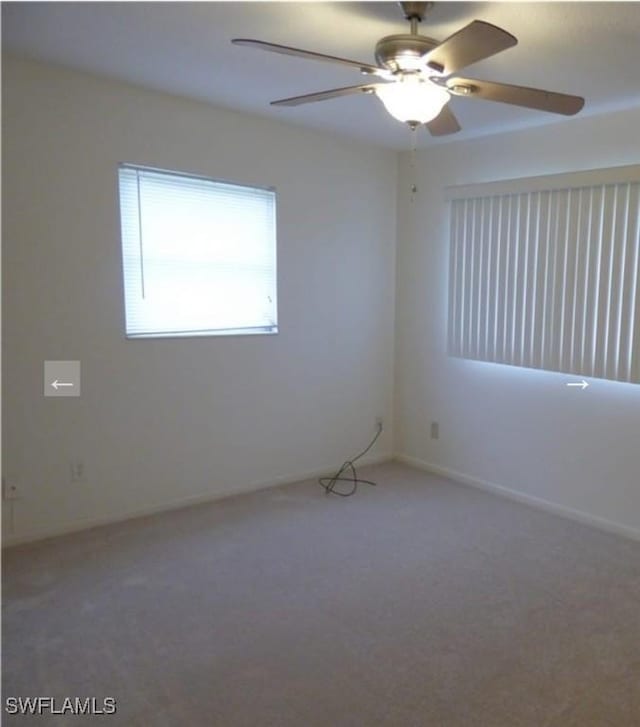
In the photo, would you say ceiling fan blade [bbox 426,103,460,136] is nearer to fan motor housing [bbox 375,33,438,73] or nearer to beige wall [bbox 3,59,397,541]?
fan motor housing [bbox 375,33,438,73]

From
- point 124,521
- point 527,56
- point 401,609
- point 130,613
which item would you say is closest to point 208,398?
point 124,521

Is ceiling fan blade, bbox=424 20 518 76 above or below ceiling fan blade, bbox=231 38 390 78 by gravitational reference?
below

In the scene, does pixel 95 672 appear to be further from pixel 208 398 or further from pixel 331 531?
pixel 208 398

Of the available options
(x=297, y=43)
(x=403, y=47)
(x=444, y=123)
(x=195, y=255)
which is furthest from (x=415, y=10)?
(x=195, y=255)

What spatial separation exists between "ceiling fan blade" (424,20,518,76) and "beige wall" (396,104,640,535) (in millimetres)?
1914

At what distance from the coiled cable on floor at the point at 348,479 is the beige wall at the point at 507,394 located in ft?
1.17

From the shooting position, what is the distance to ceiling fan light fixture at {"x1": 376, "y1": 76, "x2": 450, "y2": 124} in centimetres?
195

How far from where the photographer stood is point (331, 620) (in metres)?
2.45

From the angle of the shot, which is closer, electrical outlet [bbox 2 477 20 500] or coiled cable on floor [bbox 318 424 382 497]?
electrical outlet [bbox 2 477 20 500]

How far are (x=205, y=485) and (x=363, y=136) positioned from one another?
8.68 feet

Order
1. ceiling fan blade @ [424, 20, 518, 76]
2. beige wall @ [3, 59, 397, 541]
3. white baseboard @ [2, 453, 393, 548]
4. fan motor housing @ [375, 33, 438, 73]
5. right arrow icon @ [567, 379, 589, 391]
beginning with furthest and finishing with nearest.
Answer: right arrow icon @ [567, 379, 589, 391], white baseboard @ [2, 453, 393, 548], beige wall @ [3, 59, 397, 541], fan motor housing @ [375, 33, 438, 73], ceiling fan blade @ [424, 20, 518, 76]

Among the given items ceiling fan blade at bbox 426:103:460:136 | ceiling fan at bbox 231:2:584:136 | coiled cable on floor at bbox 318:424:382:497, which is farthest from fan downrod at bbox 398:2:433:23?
coiled cable on floor at bbox 318:424:382:497

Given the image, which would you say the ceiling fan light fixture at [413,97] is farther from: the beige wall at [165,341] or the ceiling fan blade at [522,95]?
the beige wall at [165,341]

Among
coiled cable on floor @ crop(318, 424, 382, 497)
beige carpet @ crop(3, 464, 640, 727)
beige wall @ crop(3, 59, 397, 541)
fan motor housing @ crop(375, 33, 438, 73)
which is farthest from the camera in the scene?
coiled cable on floor @ crop(318, 424, 382, 497)
